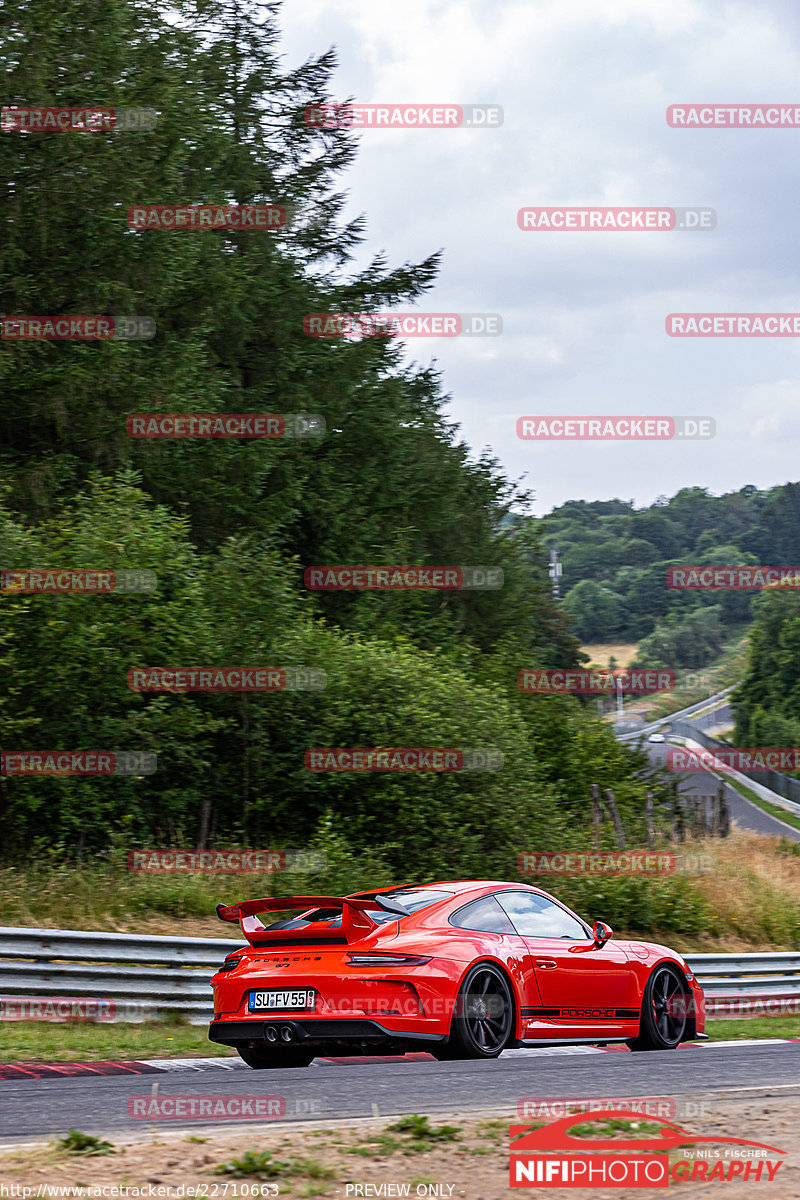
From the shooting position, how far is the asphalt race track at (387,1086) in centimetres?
605

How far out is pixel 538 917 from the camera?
9.36 meters

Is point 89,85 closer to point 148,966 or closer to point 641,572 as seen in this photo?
point 148,966

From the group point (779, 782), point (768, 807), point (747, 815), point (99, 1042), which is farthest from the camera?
point (779, 782)

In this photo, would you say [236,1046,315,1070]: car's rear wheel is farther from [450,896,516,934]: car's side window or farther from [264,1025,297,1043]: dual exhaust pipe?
[450,896,516,934]: car's side window

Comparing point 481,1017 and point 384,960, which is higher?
point 384,960

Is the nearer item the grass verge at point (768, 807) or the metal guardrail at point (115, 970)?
the metal guardrail at point (115, 970)

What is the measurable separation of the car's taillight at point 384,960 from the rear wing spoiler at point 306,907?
0.19 meters

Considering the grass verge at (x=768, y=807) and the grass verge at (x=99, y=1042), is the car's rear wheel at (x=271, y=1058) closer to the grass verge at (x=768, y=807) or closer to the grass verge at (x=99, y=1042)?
the grass verge at (x=99, y=1042)

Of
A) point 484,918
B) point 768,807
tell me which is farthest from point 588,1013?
point 768,807

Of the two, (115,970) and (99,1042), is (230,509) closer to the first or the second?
(115,970)

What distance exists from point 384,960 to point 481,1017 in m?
0.87

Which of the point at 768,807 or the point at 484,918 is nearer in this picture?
the point at 484,918

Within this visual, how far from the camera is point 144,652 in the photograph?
15.6m

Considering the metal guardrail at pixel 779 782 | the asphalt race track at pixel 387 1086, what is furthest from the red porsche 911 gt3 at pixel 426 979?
the metal guardrail at pixel 779 782
